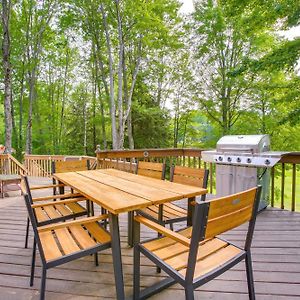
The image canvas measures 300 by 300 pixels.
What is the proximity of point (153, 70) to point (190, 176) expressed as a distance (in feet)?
38.1

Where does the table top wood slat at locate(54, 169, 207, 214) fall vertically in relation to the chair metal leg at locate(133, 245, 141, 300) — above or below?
above

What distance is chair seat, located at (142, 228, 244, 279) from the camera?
136 cm

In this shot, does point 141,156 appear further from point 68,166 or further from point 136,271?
point 136,271

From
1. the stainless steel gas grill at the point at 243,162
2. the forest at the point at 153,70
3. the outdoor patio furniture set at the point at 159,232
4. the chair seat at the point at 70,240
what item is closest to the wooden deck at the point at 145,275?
the outdoor patio furniture set at the point at 159,232

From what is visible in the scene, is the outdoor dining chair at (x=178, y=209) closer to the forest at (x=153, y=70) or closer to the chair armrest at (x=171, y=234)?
the chair armrest at (x=171, y=234)

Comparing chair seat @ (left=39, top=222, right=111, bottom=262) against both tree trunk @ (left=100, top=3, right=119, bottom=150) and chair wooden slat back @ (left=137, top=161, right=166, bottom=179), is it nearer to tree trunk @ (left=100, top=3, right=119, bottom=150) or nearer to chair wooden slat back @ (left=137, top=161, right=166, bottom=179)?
chair wooden slat back @ (left=137, top=161, right=166, bottom=179)

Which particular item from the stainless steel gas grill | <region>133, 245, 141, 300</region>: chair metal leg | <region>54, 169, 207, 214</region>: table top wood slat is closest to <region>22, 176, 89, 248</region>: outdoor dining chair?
<region>54, 169, 207, 214</region>: table top wood slat

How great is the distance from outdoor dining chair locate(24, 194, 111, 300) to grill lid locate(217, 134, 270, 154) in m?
2.33

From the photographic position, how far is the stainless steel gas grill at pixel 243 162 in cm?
320

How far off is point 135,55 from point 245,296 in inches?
433

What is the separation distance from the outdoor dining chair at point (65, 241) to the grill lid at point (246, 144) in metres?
2.33

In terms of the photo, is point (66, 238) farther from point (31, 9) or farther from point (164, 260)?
point (31, 9)

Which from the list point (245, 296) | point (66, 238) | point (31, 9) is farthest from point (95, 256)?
point (31, 9)

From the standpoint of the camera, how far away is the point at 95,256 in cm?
216
